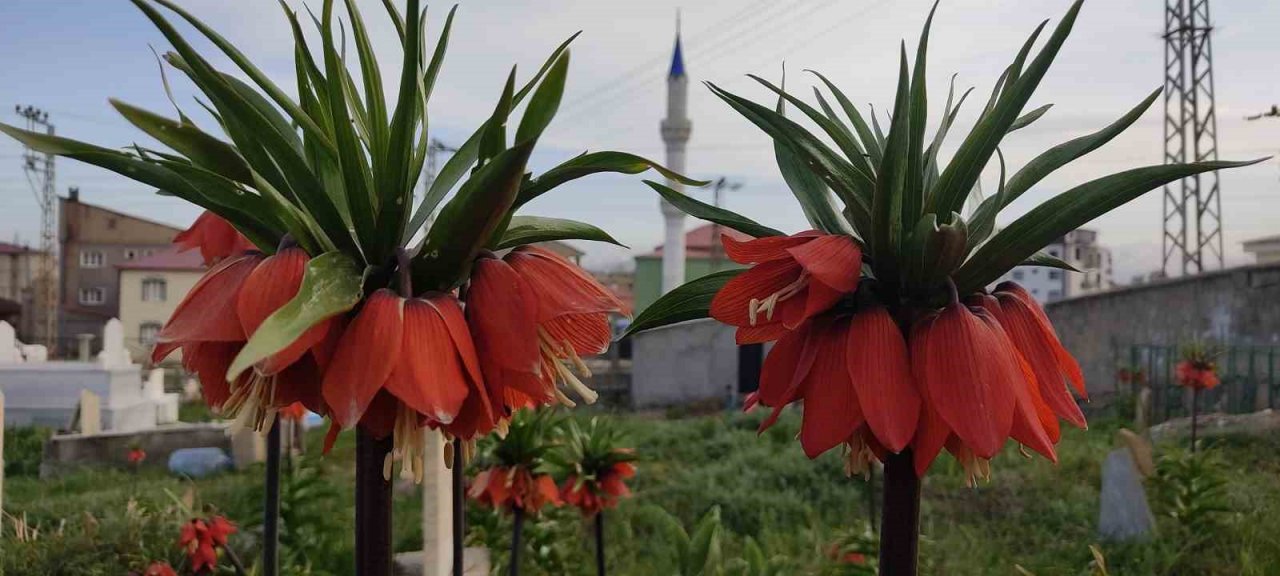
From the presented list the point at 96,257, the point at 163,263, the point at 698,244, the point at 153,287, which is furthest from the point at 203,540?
the point at 96,257

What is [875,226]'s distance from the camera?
709mm

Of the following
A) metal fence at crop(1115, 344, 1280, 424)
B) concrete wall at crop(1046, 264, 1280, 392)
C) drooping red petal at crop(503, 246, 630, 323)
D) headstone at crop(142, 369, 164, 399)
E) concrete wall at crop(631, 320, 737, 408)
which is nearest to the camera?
drooping red petal at crop(503, 246, 630, 323)

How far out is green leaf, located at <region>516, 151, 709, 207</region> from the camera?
761mm

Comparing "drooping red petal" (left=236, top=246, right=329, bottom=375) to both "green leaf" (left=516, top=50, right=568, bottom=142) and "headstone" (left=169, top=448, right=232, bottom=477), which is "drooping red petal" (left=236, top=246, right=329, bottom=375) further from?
"headstone" (left=169, top=448, right=232, bottom=477)

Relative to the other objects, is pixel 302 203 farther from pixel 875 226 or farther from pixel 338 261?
pixel 875 226

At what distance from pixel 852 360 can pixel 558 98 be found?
1.04 feet

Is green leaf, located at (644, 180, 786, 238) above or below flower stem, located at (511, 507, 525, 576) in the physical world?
above

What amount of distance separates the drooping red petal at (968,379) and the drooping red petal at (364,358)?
1.40 feet

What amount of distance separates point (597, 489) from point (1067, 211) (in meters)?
2.00

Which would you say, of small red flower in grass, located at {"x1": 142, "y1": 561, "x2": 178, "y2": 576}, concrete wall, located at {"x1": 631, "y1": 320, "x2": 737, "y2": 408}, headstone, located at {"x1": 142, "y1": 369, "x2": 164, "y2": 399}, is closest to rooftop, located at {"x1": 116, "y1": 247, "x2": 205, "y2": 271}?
concrete wall, located at {"x1": 631, "y1": 320, "x2": 737, "y2": 408}

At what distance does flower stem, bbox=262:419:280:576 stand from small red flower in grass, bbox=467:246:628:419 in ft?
3.05

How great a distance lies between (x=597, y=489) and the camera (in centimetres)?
254

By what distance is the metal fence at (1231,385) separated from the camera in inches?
324

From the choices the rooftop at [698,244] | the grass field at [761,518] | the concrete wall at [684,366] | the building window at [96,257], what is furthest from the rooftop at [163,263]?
the grass field at [761,518]
